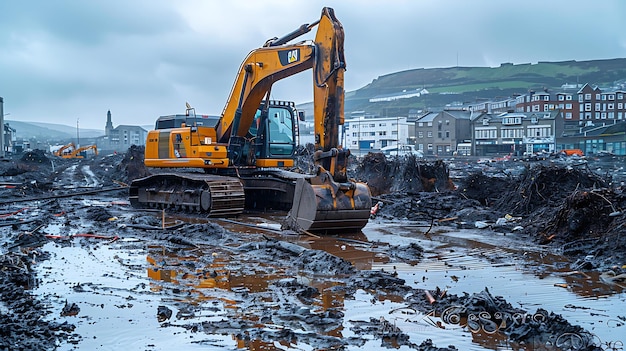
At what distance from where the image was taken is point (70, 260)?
9.52 m

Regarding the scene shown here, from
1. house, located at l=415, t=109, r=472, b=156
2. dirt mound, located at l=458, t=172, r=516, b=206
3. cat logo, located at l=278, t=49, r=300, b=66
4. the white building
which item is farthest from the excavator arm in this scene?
the white building

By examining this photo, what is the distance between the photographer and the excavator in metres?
11.8

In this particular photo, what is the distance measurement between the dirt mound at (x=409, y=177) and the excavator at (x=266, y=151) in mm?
5998

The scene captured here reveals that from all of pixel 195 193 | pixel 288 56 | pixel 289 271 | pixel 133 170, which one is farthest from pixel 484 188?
pixel 133 170

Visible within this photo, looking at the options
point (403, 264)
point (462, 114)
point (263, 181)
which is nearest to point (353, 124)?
point (462, 114)

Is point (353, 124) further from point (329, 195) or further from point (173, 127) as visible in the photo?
point (329, 195)

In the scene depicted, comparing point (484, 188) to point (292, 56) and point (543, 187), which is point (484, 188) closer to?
point (543, 187)

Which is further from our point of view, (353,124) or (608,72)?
(608,72)

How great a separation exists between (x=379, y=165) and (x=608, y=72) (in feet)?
558

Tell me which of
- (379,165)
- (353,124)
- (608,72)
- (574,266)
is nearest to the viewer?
(574,266)

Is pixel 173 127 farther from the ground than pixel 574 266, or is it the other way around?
pixel 173 127

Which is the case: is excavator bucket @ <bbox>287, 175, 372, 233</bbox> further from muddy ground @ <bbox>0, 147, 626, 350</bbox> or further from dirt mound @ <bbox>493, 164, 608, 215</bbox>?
dirt mound @ <bbox>493, 164, 608, 215</bbox>

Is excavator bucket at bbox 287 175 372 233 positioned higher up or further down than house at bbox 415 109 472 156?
further down

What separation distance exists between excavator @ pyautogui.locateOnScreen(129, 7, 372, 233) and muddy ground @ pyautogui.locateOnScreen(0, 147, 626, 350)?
3.13 ft
